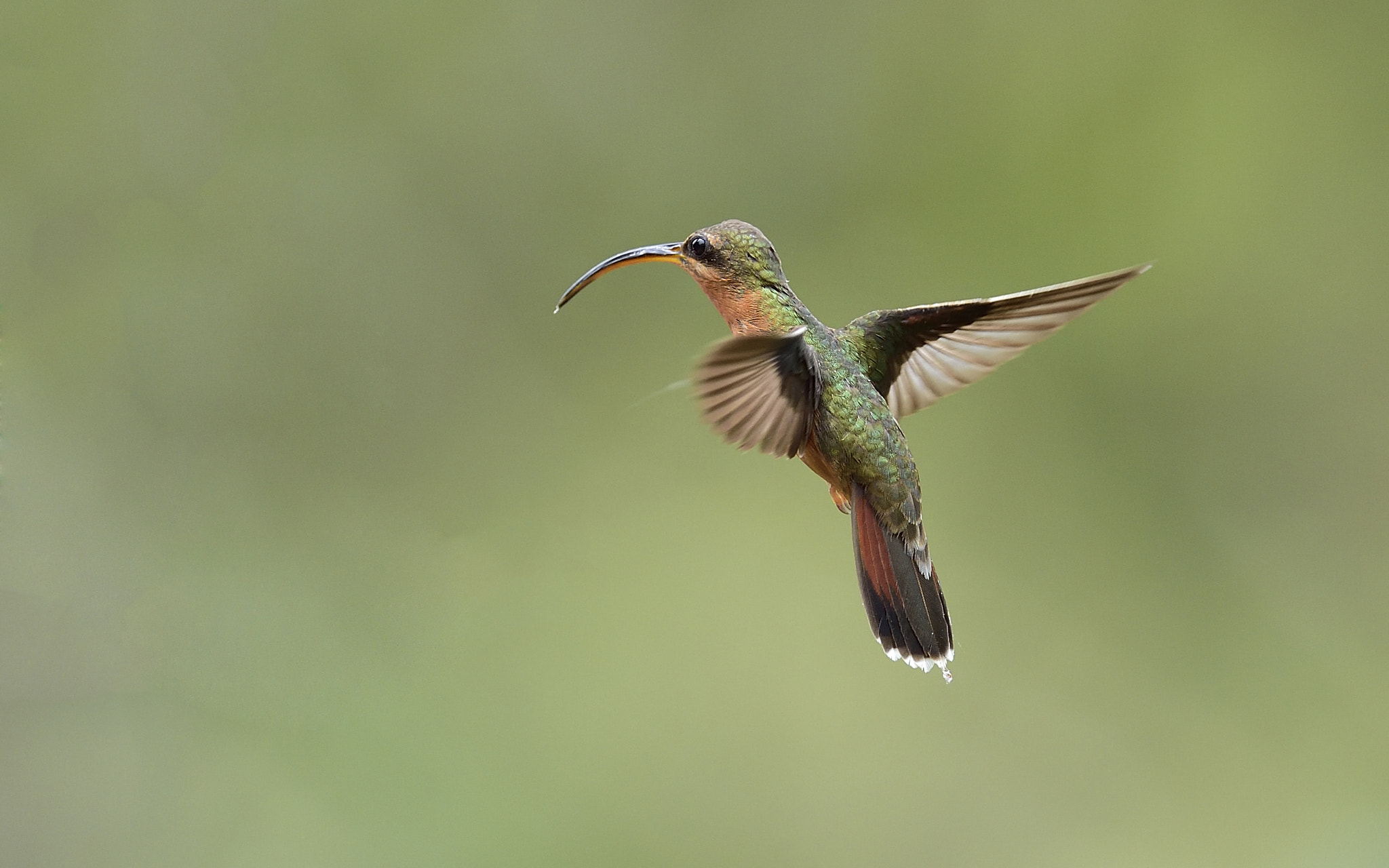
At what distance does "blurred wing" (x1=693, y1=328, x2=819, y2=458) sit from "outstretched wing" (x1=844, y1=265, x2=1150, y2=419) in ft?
0.60

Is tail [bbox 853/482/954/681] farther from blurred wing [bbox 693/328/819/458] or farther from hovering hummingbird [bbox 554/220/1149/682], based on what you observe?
blurred wing [bbox 693/328/819/458]

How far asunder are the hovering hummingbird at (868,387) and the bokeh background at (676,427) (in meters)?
1.60

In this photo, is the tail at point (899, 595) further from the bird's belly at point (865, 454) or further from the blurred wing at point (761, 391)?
the blurred wing at point (761, 391)

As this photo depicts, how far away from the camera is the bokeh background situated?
8.60 feet

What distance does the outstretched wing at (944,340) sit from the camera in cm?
101

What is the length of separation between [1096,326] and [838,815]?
4.29 ft

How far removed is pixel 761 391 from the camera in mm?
814

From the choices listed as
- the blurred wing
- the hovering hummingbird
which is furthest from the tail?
the blurred wing

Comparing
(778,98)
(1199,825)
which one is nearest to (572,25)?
(778,98)

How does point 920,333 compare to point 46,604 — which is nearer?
point 920,333

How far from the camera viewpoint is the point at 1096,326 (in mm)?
2924

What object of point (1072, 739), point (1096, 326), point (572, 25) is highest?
point (572, 25)

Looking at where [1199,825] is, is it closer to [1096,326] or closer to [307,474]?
[1096,326]

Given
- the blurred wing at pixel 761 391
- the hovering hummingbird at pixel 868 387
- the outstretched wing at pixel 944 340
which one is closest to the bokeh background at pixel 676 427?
the outstretched wing at pixel 944 340
